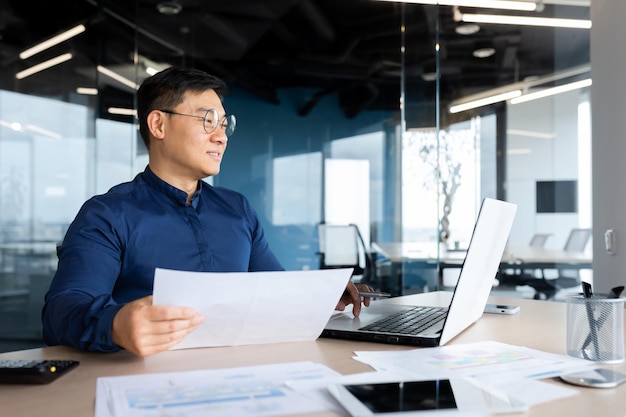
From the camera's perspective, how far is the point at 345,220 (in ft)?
25.5

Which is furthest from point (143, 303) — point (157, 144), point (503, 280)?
point (503, 280)

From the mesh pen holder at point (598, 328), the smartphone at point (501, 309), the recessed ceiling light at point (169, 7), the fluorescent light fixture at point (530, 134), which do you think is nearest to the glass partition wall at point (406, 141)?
the fluorescent light fixture at point (530, 134)

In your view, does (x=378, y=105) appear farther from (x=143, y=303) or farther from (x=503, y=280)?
(x=143, y=303)

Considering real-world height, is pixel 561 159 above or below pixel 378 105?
below

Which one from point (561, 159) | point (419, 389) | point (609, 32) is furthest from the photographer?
point (561, 159)

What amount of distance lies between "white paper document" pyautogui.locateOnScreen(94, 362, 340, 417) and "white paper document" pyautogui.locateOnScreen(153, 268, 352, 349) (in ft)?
0.43

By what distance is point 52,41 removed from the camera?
516 cm

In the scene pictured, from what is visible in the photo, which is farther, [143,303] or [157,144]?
[157,144]

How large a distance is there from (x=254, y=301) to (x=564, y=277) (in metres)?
4.30

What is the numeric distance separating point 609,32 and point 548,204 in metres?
2.44

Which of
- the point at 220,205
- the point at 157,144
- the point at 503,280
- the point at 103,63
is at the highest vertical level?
the point at 103,63

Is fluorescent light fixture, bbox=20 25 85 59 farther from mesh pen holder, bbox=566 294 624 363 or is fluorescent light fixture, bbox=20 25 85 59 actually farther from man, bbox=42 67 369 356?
mesh pen holder, bbox=566 294 624 363

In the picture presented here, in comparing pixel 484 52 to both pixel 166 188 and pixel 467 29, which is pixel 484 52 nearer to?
pixel 467 29

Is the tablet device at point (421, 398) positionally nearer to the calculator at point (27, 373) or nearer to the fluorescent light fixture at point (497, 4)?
the calculator at point (27, 373)
